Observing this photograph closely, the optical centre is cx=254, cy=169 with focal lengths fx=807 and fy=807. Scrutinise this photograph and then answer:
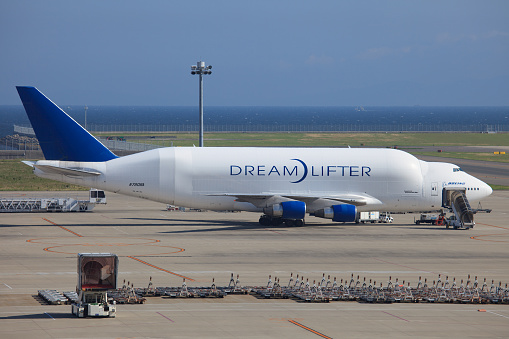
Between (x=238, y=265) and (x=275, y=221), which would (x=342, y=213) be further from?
(x=238, y=265)

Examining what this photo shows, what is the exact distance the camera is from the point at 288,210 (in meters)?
61.8

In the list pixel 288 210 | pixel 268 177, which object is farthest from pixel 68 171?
pixel 288 210

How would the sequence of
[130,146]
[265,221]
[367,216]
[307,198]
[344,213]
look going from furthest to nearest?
[130,146] → [367,216] → [265,221] → [307,198] → [344,213]

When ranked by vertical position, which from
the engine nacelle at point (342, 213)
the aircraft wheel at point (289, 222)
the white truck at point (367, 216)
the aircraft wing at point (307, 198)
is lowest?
the aircraft wheel at point (289, 222)

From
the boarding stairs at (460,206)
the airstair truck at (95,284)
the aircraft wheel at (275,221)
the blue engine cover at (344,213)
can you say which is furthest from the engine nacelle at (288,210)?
the airstair truck at (95,284)

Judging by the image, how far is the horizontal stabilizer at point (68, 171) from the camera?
196ft

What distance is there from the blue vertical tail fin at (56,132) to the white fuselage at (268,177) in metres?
0.87

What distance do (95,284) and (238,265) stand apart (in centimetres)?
1425

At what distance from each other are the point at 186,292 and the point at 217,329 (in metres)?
6.21

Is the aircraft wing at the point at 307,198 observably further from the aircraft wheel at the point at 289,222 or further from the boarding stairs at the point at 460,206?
the boarding stairs at the point at 460,206

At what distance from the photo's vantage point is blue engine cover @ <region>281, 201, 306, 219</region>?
203ft

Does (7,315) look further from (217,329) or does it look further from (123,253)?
(123,253)

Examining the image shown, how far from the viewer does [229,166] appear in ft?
206

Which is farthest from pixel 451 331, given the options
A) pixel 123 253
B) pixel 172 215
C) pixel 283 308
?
pixel 172 215
